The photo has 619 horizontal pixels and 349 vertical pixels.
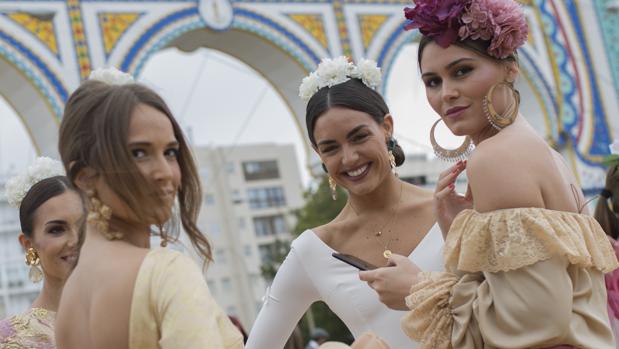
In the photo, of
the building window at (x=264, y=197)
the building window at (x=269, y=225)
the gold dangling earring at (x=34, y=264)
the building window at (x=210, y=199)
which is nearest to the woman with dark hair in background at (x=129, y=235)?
the gold dangling earring at (x=34, y=264)

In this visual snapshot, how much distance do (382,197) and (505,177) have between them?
2.86 ft

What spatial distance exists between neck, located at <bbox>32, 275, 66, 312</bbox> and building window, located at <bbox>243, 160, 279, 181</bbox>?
37759 mm

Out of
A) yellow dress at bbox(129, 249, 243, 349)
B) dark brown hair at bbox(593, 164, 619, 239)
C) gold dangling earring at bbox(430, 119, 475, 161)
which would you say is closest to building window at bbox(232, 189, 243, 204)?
dark brown hair at bbox(593, 164, 619, 239)

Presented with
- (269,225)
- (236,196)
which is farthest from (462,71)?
(269,225)

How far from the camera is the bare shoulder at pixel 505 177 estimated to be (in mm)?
1889

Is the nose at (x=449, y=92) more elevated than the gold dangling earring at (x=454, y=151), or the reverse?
the nose at (x=449, y=92)

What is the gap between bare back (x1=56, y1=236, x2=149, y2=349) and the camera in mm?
1531

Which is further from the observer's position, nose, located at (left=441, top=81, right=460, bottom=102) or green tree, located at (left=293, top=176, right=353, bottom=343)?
green tree, located at (left=293, top=176, right=353, bottom=343)

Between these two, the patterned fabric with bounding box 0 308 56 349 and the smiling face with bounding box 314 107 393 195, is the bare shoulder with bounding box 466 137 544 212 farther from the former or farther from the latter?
the patterned fabric with bounding box 0 308 56 349

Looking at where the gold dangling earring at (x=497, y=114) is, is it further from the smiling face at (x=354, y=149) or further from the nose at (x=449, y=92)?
the smiling face at (x=354, y=149)

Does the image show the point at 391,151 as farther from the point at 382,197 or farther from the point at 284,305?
the point at 284,305

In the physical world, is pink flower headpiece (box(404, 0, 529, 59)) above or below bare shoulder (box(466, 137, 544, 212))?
above

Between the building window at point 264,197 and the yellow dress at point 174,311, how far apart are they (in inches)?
1525

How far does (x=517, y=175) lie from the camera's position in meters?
1.89
